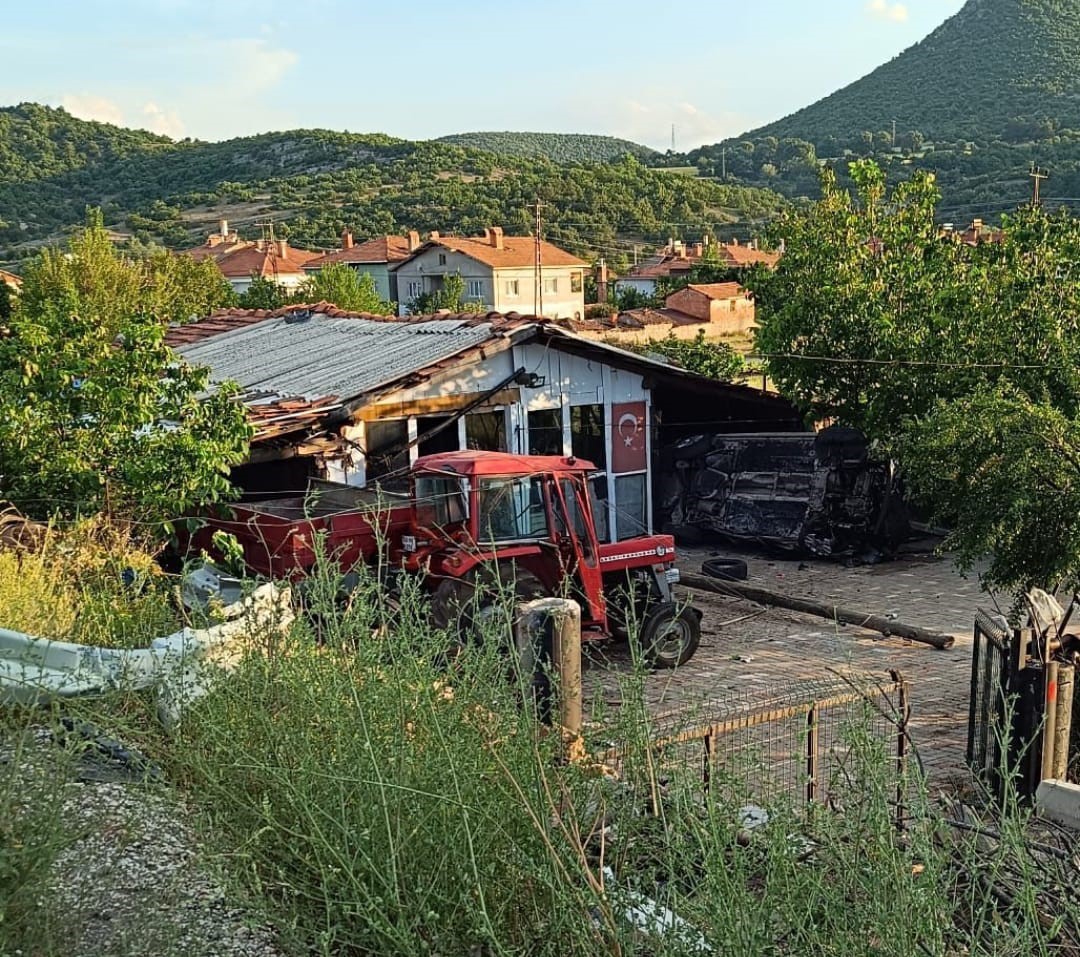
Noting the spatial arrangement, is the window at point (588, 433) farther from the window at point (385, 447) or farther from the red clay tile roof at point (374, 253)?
the red clay tile roof at point (374, 253)

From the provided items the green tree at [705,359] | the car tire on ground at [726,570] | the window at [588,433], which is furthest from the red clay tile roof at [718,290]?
the car tire on ground at [726,570]

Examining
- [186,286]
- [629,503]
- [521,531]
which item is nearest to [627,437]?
[629,503]

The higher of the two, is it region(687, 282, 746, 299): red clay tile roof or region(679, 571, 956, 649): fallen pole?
region(687, 282, 746, 299): red clay tile roof

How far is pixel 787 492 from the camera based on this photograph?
17.4 m

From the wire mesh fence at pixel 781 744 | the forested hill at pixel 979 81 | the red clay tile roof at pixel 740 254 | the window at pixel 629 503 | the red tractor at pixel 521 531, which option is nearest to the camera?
the wire mesh fence at pixel 781 744

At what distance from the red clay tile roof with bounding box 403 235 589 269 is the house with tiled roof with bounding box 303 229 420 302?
8.45 feet

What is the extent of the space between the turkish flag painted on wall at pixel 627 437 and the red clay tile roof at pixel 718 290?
44637mm

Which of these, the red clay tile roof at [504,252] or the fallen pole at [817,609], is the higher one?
the red clay tile roof at [504,252]

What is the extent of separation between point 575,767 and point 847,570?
42.7 feet

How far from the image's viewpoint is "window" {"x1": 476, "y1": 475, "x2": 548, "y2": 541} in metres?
10.9

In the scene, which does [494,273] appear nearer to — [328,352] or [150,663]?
[328,352]

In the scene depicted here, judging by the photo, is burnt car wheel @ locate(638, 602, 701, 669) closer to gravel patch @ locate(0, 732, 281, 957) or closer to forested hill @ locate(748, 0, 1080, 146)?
gravel patch @ locate(0, 732, 281, 957)

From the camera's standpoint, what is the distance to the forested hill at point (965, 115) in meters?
73.3

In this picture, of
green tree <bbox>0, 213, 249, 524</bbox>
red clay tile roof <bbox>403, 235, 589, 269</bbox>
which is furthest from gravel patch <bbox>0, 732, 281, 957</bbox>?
red clay tile roof <bbox>403, 235, 589, 269</bbox>
